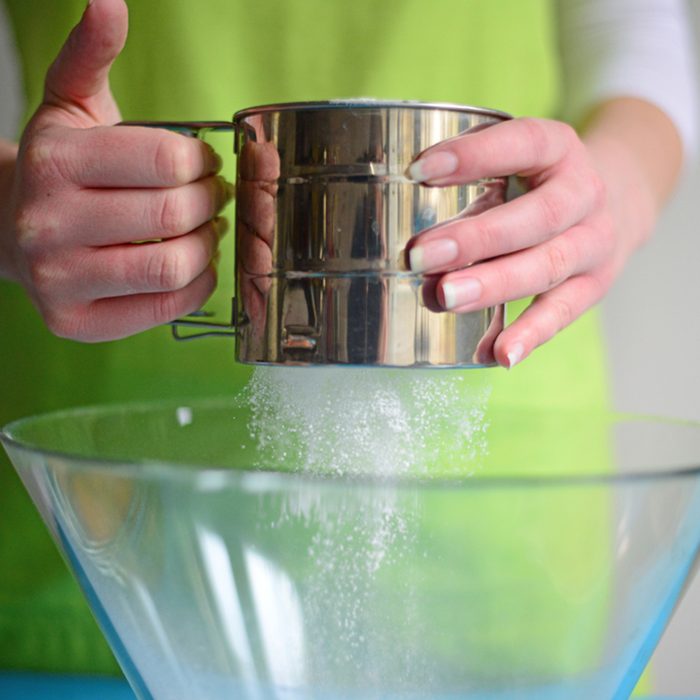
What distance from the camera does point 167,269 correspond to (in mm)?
512

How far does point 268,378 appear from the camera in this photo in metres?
0.54

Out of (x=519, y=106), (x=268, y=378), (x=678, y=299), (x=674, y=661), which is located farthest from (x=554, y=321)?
(x=674, y=661)

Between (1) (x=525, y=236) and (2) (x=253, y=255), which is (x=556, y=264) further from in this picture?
(2) (x=253, y=255)

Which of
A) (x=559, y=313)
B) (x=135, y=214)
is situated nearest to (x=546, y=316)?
(x=559, y=313)

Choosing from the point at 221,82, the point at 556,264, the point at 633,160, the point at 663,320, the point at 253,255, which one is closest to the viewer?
the point at 253,255

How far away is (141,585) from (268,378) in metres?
0.19

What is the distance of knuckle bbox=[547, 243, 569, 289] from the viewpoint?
1.87 feet

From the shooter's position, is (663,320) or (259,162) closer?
(259,162)

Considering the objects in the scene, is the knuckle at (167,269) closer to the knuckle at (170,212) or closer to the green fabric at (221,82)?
the knuckle at (170,212)

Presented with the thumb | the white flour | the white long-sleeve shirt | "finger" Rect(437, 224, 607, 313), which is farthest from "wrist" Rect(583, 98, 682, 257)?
the thumb

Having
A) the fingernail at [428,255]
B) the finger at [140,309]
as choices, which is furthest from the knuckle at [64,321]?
the fingernail at [428,255]

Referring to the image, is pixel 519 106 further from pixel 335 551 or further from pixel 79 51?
pixel 335 551

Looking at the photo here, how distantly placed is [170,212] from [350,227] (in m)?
0.11

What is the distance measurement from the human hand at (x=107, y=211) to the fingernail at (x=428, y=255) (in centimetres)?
13
